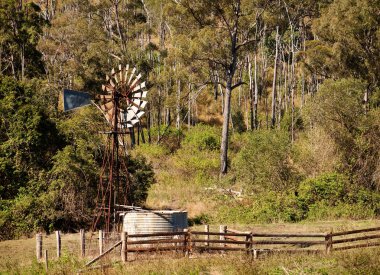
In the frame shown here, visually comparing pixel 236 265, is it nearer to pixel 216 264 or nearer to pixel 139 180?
pixel 216 264

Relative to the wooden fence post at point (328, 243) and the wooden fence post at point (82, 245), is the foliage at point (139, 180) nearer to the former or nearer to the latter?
the wooden fence post at point (82, 245)

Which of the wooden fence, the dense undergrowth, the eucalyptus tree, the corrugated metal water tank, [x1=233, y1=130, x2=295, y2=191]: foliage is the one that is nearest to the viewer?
the wooden fence

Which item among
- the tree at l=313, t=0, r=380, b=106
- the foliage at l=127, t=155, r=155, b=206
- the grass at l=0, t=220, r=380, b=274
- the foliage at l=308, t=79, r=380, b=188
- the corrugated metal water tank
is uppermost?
the tree at l=313, t=0, r=380, b=106

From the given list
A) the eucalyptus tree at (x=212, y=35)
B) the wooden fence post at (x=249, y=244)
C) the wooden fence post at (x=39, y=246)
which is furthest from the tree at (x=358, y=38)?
the wooden fence post at (x=39, y=246)

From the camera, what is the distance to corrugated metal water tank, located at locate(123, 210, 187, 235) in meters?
21.4

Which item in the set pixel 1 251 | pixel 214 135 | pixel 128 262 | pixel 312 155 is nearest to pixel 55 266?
pixel 128 262

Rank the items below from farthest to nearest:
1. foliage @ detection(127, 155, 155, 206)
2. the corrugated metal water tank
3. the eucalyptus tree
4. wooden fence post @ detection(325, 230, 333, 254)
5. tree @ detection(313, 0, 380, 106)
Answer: the eucalyptus tree, tree @ detection(313, 0, 380, 106), foliage @ detection(127, 155, 155, 206), the corrugated metal water tank, wooden fence post @ detection(325, 230, 333, 254)

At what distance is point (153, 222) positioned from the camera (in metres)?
21.4

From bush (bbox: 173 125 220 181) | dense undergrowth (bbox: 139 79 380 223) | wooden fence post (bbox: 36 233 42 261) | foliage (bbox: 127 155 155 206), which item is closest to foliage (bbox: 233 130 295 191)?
dense undergrowth (bbox: 139 79 380 223)

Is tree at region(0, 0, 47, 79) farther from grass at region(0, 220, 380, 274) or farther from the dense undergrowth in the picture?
grass at region(0, 220, 380, 274)

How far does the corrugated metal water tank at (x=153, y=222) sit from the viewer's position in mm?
21375

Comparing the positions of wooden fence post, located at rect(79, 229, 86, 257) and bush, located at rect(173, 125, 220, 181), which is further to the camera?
bush, located at rect(173, 125, 220, 181)

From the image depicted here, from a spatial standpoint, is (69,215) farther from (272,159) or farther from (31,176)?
(272,159)

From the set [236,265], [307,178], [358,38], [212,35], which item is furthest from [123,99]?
[358,38]
